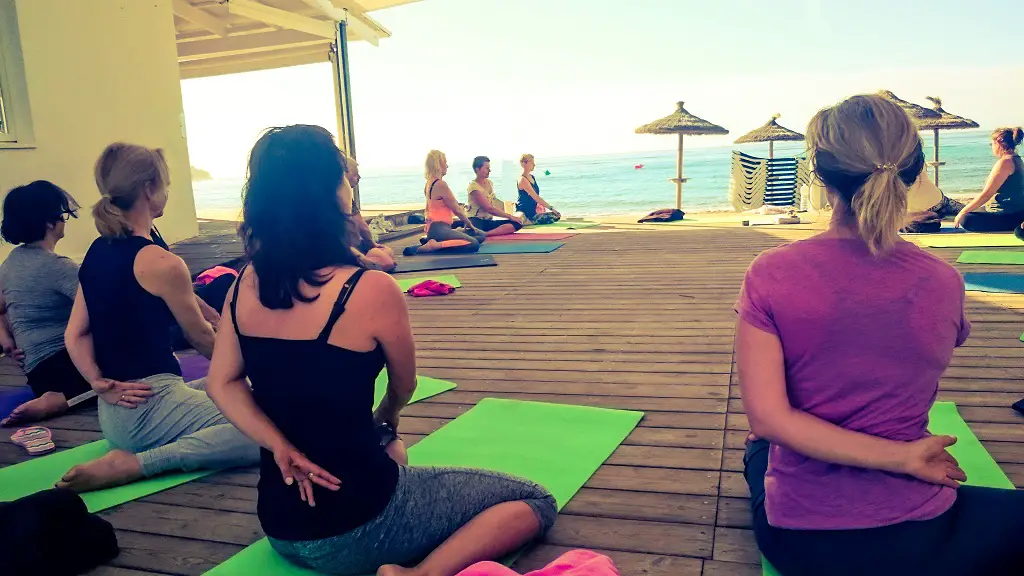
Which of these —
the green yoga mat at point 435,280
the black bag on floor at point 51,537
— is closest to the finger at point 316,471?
the black bag on floor at point 51,537

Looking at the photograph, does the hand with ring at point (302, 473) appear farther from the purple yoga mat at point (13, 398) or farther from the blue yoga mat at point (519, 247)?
the blue yoga mat at point (519, 247)

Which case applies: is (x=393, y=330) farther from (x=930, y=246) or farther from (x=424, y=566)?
(x=930, y=246)

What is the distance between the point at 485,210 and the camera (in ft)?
25.5

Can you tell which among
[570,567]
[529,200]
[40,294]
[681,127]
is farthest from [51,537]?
[681,127]

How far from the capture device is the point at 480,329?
379cm

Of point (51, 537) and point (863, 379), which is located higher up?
point (863, 379)

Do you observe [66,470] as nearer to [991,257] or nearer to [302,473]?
[302,473]

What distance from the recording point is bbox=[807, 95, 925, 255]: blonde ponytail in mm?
1132

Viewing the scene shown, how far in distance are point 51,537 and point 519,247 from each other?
5437 millimetres

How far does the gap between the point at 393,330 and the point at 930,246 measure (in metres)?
5.67

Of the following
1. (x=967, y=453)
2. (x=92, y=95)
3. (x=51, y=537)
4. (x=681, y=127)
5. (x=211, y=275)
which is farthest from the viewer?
(x=681, y=127)

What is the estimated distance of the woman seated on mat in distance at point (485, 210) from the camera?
7.66 meters

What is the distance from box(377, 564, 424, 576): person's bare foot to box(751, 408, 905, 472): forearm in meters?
0.69

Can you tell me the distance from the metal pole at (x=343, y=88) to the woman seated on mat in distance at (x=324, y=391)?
24.2 feet
